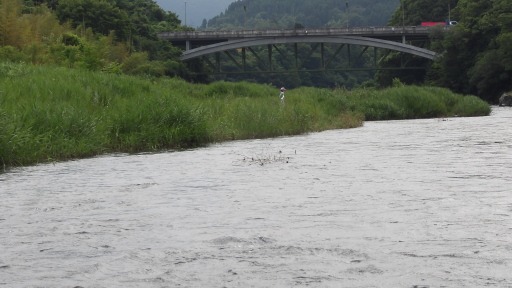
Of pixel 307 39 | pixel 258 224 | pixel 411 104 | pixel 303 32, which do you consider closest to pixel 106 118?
pixel 258 224

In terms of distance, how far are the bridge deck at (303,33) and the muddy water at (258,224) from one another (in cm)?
6032

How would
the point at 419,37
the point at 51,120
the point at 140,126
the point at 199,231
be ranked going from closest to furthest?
the point at 199,231
the point at 51,120
the point at 140,126
the point at 419,37

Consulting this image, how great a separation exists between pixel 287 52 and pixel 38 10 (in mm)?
76581

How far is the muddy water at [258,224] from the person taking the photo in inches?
205

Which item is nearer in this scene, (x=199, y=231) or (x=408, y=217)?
(x=199, y=231)

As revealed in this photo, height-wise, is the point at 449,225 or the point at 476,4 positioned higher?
the point at 476,4

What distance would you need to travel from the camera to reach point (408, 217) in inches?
287

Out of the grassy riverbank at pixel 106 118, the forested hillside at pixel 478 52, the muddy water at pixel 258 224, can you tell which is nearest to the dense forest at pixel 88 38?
the grassy riverbank at pixel 106 118

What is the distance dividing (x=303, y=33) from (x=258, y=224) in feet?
217

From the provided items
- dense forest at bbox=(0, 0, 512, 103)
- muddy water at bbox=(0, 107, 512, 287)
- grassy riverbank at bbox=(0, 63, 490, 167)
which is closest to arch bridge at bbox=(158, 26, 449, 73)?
dense forest at bbox=(0, 0, 512, 103)

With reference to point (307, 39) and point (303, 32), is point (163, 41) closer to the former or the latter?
point (303, 32)

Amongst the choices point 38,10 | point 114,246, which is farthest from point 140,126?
point 38,10

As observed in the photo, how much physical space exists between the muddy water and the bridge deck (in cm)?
6032

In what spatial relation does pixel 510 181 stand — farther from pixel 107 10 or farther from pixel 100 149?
pixel 107 10
